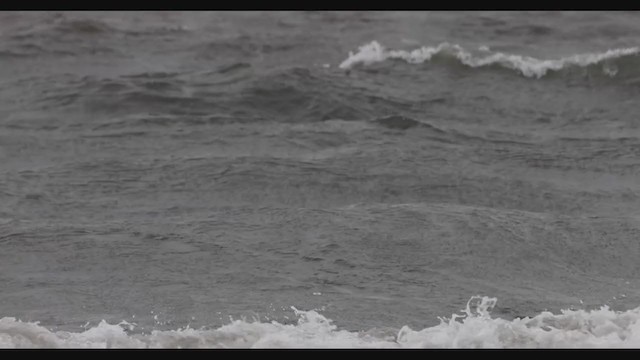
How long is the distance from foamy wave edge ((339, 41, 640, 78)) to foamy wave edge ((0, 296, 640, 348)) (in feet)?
23.2

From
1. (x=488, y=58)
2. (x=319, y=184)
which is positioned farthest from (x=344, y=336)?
(x=488, y=58)

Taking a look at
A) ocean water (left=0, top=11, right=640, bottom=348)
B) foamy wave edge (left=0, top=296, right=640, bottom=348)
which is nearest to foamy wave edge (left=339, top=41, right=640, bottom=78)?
ocean water (left=0, top=11, right=640, bottom=348)

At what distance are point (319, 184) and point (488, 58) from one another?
5.07 metres

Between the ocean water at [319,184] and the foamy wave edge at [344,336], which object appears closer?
the foamy wave edge at [344,336]

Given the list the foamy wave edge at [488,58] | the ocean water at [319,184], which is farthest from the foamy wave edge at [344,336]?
the foamy wave edge at [488,58]

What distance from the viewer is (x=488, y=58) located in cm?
1346

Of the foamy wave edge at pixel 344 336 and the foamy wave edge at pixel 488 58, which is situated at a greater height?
the foamy wave edge at pixel 488 58

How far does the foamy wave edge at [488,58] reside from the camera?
13039mm

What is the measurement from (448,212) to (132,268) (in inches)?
88.9

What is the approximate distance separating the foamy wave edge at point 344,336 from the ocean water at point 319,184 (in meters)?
0.02

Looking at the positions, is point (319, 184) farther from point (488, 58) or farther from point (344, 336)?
point (488, 58)

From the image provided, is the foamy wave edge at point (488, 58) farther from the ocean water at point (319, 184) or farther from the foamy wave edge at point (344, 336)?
the foamy wave edge at point (344, 336)
